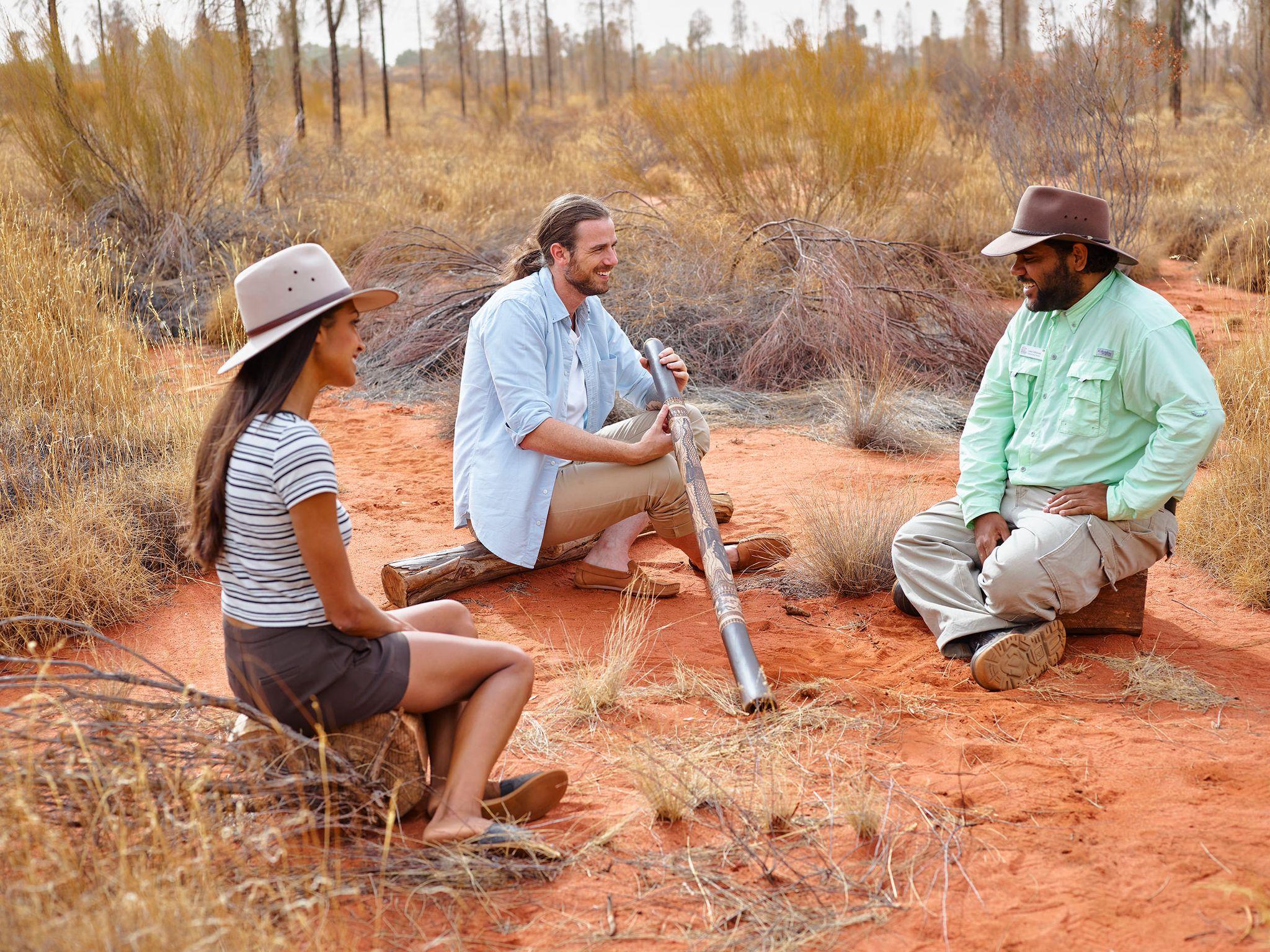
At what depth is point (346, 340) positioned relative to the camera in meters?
2.55

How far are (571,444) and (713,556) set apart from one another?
692 mm

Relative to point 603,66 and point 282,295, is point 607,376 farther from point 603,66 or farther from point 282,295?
point 603,66

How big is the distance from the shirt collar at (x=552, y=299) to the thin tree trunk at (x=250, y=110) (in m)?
8.31

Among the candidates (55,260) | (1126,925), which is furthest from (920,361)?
(1126,925)

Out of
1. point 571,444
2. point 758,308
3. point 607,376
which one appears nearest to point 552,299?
point 607,376

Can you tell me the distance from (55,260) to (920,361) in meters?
5.78

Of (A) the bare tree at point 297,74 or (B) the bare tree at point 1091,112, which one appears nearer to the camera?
(B) the bare tree at point 1091,112

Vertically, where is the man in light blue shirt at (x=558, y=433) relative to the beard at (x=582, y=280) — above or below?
below

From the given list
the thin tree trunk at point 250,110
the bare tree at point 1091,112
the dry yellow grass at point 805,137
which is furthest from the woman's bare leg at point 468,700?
the thin tree trunk at point 250,110

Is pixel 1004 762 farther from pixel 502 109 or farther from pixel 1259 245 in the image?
pixel 502 109

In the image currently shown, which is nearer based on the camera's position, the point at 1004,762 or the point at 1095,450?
the point at 1004,762

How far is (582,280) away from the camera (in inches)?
170

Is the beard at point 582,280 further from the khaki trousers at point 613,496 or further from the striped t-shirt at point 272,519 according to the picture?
the striped t-shirt at point 272,519

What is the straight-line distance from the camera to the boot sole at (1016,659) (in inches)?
140
